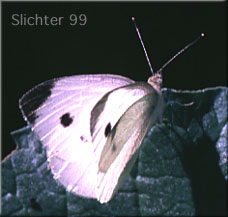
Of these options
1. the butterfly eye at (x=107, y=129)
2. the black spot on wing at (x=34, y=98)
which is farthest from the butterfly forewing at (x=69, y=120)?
the butterfly eye at (x=107, y=129)

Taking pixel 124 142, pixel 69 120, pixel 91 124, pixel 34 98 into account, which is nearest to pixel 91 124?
pixel 91 124

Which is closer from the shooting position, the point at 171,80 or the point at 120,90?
the point at 120,90

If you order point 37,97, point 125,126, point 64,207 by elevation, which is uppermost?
point 37,97

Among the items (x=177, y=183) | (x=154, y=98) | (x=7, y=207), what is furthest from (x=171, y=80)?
(x=7, y=207)

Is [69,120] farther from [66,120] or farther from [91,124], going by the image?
[91,124]

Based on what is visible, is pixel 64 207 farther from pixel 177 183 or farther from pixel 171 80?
pixel 171 80
